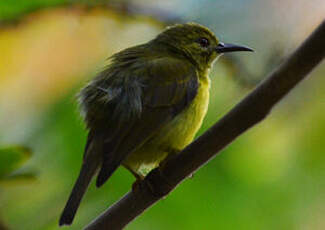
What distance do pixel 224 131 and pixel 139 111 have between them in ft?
4.07

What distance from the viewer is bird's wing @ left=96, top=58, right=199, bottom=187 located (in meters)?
3.47

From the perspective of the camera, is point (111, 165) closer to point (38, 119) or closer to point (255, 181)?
point (38, 119)

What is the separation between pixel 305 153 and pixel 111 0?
1570 millimetres

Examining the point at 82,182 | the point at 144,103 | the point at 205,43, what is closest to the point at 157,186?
the point at 82,182

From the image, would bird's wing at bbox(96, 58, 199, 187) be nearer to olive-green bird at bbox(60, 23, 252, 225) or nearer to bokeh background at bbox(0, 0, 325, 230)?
olive-green bird at bbox(60, 23, 252, 225)

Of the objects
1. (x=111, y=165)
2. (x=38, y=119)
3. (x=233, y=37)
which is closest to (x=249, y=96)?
(x=111, y=165)

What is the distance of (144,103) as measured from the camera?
3867 mm

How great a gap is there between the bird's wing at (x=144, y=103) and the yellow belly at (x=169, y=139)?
0.05 metres

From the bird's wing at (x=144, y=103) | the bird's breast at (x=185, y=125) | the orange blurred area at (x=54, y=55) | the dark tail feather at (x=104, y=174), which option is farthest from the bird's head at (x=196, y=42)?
the dark tail feather at (x=104, y=174)

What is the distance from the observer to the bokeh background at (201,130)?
11.9 feet

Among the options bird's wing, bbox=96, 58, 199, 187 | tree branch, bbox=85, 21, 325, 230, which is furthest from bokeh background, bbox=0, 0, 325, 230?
tree branch, bbox=85, 21, 325, 230

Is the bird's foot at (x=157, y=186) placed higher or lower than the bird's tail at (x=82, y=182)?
higher

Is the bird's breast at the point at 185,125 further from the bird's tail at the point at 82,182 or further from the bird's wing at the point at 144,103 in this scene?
the bird's tail at the point at 82,182

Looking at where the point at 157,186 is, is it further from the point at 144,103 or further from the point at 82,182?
the point at 144,103
